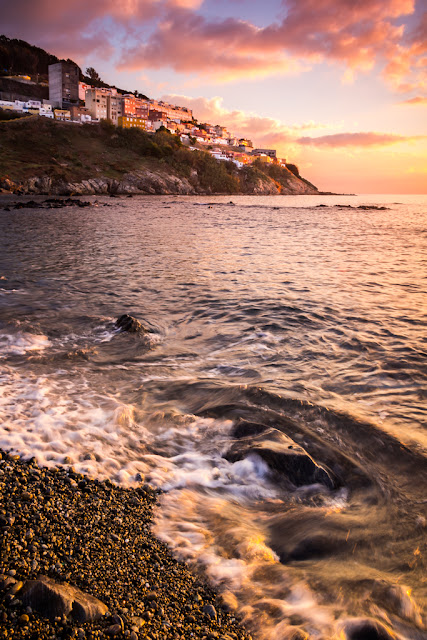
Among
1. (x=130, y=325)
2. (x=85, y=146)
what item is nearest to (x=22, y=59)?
(x=85, y=146)

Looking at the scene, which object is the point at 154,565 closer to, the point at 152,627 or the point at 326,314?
the point at 152,627

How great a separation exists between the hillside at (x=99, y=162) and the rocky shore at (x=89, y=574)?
7052 cm

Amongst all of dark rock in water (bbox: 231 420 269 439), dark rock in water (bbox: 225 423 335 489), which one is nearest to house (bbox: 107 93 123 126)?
dark rock in water (bbox: 231 420 269 439)

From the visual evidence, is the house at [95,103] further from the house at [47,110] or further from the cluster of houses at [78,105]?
the house at [47,110]

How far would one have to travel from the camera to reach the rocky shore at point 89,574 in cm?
222

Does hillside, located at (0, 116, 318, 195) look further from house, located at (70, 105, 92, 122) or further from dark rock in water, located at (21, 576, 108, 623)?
dark rock in water, located at (21, 576, 108, 623)

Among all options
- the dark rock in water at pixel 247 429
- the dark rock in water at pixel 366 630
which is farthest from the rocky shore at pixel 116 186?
the dark rock in water at pixel 366 630

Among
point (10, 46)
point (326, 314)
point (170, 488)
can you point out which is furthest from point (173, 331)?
point (10, 46)

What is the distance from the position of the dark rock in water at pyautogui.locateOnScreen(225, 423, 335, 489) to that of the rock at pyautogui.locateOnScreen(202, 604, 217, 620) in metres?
1.95

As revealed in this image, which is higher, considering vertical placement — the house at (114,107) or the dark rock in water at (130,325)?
the house at (114,107)

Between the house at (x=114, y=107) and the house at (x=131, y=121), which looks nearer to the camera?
the house at (x=131, y=121)

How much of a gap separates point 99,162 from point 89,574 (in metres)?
104

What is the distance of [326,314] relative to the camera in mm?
11281

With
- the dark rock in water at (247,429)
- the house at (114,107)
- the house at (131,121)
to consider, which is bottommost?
the dark rock in water at (247,429)
